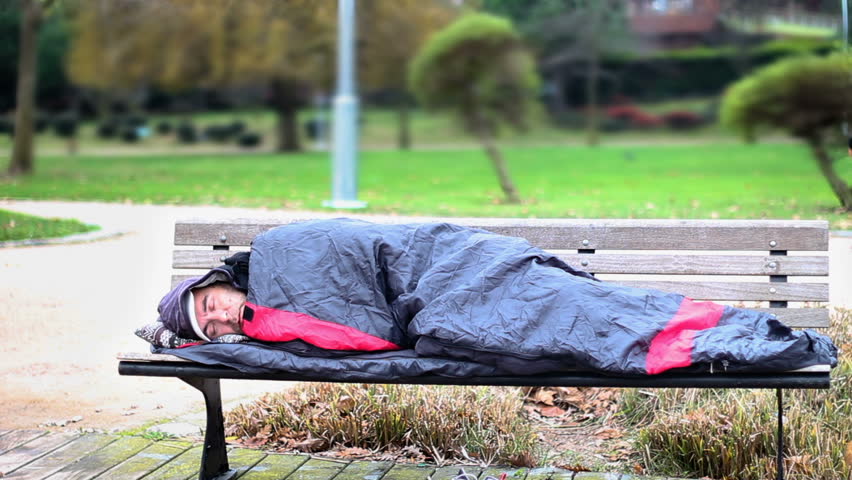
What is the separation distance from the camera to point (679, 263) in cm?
312

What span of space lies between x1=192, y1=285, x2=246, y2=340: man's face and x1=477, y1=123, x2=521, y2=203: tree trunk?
24.1ft

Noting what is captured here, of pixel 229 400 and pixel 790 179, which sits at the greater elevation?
pixel 790 179

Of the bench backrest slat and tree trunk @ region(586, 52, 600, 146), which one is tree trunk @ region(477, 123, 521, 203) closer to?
tree trunk @ region(586, 52, 600, 146)

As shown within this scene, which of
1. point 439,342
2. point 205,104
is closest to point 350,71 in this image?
point 439,342

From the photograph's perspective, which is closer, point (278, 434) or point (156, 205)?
point (278, 434)

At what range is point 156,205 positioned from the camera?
10445 mm

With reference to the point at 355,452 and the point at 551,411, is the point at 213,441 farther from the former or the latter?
the point at 551,411

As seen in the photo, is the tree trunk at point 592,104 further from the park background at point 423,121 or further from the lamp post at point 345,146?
the lamp post at point 345,146

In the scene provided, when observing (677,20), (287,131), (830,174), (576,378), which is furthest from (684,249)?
(287,131)

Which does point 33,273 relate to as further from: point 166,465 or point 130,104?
point 130,104

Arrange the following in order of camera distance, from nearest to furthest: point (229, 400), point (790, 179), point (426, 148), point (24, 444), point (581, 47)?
point (24, 444) → point (229, 400) → point (790, 179) → point (581, 47) → point (426, 148)

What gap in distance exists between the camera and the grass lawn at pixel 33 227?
6145mm

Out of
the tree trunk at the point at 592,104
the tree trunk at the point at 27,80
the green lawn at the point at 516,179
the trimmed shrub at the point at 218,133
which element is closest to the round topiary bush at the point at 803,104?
the green lawn at the point at 516,179

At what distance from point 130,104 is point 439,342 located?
24967 millimetres
